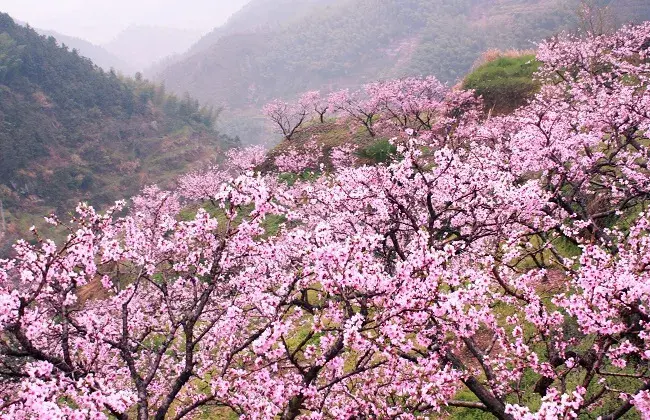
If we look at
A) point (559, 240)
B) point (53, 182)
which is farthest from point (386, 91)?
point (53, 182)

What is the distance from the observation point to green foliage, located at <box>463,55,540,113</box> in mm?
31438

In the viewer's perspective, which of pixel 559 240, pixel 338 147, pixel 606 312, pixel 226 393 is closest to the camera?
pixel 606 312

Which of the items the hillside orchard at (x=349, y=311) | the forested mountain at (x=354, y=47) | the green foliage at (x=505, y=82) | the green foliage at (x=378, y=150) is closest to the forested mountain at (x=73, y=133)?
the forested mountain at (x=354, y=47)

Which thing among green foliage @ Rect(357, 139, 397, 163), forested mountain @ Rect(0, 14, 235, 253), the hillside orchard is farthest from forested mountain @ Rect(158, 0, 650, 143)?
the hillside orchard

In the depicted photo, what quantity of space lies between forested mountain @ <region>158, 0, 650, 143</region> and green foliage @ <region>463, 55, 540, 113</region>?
74.9m

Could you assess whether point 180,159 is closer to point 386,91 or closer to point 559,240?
point 386,91

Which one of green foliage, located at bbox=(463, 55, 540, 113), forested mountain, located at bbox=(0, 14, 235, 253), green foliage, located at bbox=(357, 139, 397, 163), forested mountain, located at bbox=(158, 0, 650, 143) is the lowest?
green foliage, located at bbox=(357, 139, 397, 163)

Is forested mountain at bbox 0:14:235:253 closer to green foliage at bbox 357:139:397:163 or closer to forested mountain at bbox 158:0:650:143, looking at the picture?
forested mountain at bbox 158:0:650:143

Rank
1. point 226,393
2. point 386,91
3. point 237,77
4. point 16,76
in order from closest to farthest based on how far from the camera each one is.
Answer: point 226,393 < point 386,91 < point 16,76 < point 237,77

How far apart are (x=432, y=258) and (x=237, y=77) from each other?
17400 cm

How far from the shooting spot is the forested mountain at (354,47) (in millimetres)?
114250

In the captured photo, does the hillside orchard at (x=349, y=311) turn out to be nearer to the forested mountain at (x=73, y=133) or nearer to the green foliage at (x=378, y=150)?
the green foliage at (x=378, y=150)

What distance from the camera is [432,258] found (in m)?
5.25

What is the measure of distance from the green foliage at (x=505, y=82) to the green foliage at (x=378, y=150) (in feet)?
28.0
